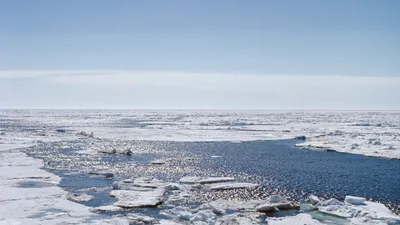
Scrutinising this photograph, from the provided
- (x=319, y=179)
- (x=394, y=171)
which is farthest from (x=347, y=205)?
(x=394, y=171)

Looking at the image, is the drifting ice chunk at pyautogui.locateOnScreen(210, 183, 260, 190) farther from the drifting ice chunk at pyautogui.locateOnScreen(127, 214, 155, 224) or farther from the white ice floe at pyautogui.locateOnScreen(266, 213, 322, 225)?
the drifting ice chunk at pyautogui.locateOnScreen(127, 214, 155, 224)

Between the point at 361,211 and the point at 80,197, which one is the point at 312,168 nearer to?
the point at 361,211

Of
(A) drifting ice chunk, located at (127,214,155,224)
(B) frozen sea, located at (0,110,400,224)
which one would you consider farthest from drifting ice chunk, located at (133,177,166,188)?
(A) drifting ice chunk, located at (127,214,155,224)

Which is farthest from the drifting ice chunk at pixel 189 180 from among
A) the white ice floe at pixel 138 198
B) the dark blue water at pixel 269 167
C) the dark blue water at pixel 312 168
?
the dark blue water at pixel 312 168

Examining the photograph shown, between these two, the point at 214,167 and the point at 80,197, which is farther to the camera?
the point at 214,167

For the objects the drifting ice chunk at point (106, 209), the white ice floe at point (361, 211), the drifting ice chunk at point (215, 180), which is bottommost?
the drifting ice chunk at point (106, 209)

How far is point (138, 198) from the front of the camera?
19.5m

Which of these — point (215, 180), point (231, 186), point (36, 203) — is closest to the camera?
point (36, 203)

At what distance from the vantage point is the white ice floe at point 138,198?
18.5 meters

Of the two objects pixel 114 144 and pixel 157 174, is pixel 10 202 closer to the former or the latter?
pixel 157 174

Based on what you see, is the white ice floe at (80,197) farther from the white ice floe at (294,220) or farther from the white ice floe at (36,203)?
the white ice floe at (294,220)

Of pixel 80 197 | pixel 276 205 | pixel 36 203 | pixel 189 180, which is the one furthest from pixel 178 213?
pixel 189 180

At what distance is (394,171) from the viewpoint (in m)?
27.4

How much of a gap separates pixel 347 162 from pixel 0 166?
26.0 metres
